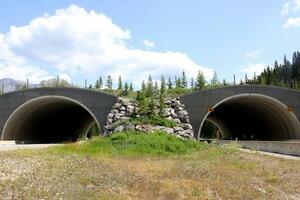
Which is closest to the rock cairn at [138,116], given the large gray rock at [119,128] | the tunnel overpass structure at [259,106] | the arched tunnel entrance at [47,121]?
the large gray rock at [119,128]

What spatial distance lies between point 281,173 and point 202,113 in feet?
59.4

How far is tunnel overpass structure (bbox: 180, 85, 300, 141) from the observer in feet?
119

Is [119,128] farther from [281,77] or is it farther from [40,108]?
[281,77]

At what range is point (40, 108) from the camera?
4134cm

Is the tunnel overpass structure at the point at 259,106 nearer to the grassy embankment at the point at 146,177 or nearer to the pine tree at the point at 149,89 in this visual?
the pine tree at the point at 149,89

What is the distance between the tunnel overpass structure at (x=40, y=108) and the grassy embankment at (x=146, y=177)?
1279 centimetres

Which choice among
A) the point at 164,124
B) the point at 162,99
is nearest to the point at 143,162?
the point at 164,124

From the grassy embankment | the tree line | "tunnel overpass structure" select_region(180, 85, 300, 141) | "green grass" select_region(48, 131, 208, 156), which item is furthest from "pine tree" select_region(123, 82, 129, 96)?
the tree line

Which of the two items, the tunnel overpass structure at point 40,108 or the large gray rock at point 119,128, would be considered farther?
the tunnel overpass structure at point 40,108

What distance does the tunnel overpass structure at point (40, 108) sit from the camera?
3644cm

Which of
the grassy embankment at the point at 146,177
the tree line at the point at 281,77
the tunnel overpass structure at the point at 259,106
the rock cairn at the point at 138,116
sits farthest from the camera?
the tree line at the point at 281,77

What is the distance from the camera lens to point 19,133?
40656 mm

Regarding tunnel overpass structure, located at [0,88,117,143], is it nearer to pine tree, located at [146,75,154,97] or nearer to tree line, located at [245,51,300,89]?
pine tree, located at [146,75,154,97]

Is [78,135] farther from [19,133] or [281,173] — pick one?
[281,173]
